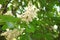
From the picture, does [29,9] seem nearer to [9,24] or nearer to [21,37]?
[9,24]

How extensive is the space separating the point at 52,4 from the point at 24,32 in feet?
2.94

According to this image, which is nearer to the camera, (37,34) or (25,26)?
(25,26)

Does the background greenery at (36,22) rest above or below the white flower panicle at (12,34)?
above

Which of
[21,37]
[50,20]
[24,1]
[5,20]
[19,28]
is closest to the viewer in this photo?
[5,20]

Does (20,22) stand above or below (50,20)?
below

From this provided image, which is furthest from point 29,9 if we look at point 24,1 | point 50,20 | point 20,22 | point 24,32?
point 24,1

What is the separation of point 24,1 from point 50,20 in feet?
1.57

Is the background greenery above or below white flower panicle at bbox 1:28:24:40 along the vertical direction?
above

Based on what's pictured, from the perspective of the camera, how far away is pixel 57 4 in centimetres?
204

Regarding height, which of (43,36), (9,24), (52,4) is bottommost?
(9,24)

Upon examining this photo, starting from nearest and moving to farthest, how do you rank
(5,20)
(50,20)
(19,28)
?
1. (5,20)
2. (19,28)
3. (50,20)

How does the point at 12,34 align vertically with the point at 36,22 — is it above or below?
below

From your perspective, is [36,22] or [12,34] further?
[36,22]

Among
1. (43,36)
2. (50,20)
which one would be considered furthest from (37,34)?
(50,20)
